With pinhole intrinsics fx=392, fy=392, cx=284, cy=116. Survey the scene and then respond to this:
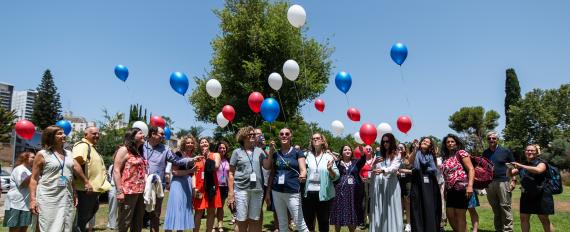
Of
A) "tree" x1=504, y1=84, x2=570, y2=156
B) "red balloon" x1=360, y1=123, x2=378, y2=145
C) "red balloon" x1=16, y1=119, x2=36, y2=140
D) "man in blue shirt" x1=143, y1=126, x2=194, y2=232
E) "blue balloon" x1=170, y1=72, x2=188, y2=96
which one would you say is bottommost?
"man in blue shirt" x1=143, y1=126, x2=194, y2=232

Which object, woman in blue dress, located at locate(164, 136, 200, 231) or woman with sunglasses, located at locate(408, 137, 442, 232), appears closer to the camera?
woman in blue dress, located at locate(164, 136, 200, 231)

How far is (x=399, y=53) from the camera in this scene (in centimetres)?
758

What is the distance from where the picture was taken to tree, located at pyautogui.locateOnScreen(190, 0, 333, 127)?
22078 millimetres

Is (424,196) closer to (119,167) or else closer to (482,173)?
(482,173)

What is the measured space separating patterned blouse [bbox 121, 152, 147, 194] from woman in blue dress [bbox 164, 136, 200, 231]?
2.02 feet

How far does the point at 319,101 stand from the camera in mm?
11516

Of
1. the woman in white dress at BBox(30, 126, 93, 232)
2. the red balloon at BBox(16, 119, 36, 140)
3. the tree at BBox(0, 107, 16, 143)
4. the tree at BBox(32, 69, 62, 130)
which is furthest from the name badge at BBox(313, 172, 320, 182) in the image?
the tree at BBox(32, 69, 62, 130)

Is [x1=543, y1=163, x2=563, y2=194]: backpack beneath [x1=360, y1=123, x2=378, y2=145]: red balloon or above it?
beneath

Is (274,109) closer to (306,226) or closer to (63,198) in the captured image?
(306,226)

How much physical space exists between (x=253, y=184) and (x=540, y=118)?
160 feet

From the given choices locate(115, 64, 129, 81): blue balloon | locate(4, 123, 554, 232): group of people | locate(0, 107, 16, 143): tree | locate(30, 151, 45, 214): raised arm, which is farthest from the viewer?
locate(0, 107, 16, 143): tree

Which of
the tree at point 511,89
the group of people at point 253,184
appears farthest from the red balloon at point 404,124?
the tree at point 511,89

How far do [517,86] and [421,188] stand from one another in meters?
49.0

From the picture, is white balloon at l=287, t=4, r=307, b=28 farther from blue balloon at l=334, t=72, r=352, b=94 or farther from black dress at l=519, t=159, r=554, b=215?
black dress at l=519, t=159, r=554, b=215
